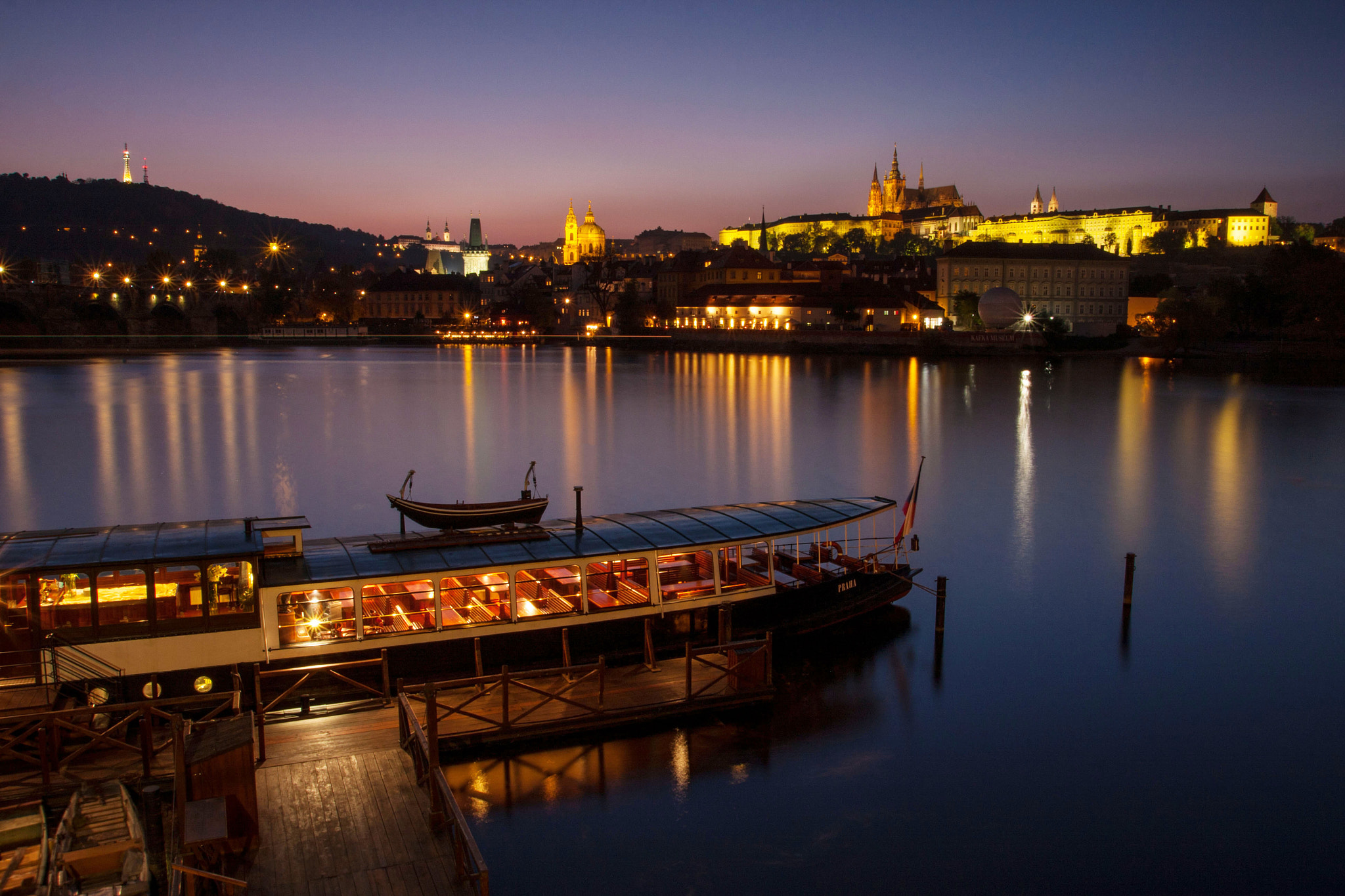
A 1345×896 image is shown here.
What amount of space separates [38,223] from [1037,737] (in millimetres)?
169413

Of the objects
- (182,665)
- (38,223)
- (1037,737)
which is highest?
(38,223)

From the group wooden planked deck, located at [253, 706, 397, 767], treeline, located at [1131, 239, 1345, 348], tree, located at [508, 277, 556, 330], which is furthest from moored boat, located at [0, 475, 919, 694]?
tree, located at [508, 277, 556, 330]

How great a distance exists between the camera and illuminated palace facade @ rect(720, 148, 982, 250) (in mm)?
130375

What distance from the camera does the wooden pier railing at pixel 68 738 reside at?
673 centimetres

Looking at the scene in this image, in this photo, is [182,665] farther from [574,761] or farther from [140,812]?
[574,761]

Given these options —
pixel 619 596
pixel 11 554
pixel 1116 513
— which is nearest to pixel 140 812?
pixel 11 554

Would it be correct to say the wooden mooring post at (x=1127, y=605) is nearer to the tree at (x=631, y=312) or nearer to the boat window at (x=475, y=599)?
the boat window at (x=475, y=599)

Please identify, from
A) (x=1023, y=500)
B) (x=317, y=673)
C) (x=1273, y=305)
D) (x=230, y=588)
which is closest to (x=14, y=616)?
(x=230, y=588)

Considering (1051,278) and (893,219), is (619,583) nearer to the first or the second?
(1051,278)

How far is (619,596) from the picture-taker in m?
9.80

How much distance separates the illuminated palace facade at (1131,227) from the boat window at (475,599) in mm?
120203

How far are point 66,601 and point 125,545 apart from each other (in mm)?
667

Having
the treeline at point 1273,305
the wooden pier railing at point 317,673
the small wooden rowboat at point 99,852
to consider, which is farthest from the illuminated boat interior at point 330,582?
the treeline at point 1273,305

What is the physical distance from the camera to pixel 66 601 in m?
7.74
